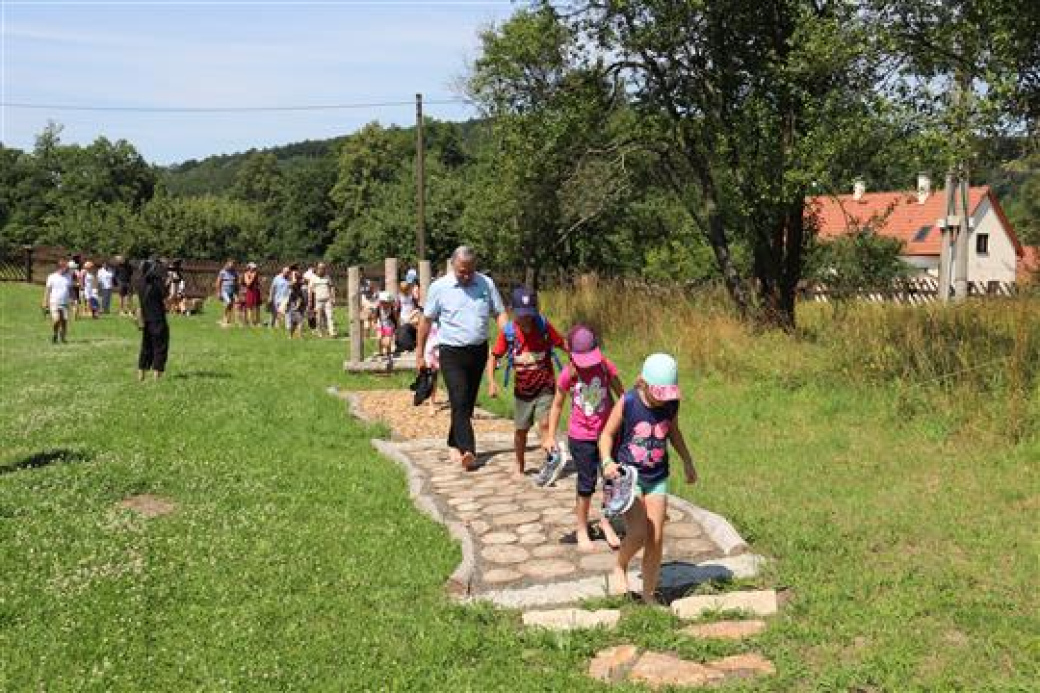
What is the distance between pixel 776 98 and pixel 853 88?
5.51 feet

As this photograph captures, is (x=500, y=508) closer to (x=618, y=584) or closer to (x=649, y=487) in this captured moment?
(x=618, y=584)

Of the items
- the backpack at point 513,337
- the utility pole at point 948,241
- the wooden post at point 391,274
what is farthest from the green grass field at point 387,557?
the utility pole at point 948,241

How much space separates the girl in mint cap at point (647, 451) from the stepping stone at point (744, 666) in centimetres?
74

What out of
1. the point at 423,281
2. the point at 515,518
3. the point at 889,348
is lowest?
the point at 515,518

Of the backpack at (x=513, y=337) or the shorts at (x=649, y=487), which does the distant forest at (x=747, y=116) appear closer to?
the backpack at (x=513, y=337)

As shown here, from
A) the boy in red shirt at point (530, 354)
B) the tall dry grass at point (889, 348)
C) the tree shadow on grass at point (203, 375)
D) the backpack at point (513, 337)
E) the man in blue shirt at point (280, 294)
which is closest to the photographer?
the boy in red shirt at point (530, 354)

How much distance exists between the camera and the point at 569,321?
20781mm

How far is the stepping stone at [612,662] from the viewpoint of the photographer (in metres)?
4.36

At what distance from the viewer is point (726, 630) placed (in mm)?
4824

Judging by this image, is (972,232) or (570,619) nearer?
(570,619)

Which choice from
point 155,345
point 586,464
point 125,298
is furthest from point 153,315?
point 125,298

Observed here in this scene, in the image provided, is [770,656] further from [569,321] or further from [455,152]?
[455,152]

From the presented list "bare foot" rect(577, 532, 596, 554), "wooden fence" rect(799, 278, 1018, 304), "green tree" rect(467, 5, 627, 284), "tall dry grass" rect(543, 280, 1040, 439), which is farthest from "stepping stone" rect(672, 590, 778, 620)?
"green tree" rect(467, 5, 627, 284)

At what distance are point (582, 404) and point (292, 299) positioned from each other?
16651 millimetres
